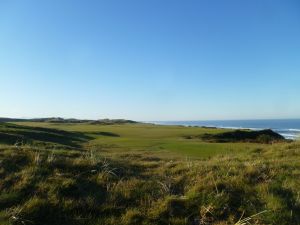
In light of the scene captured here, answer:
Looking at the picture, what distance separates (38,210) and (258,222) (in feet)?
13.3

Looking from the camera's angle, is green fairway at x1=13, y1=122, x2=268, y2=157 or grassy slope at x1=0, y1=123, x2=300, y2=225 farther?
green fairway at x1=13, y1=122, x2=268, y2=157

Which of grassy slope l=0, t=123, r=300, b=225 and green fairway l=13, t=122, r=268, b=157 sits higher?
grassy slope l=0, t=123, r=300, b=225

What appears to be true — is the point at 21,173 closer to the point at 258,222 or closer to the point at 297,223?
the point at 258,222

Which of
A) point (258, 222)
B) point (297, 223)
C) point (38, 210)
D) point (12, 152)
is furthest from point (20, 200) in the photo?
point (297, 223)

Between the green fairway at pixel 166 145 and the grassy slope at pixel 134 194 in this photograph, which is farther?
the green fairway at pixel 166 145

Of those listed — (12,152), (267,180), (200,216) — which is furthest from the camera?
(12,152)

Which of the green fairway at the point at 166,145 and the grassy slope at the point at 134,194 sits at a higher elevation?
the grassy slope at the point at 134,194

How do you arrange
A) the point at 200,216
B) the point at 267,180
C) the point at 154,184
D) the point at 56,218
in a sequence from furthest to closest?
the point at 267,180
the point at 154,184
the point at 200,216
the point at 56,218

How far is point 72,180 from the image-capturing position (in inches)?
332

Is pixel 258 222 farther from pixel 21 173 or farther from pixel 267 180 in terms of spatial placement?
pixel 21 173

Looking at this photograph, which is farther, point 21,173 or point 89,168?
point 89,168

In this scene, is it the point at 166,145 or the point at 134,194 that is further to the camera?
the point at 166,145

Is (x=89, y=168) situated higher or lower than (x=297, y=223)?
higher

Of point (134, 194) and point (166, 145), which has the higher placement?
point (134, 194)
